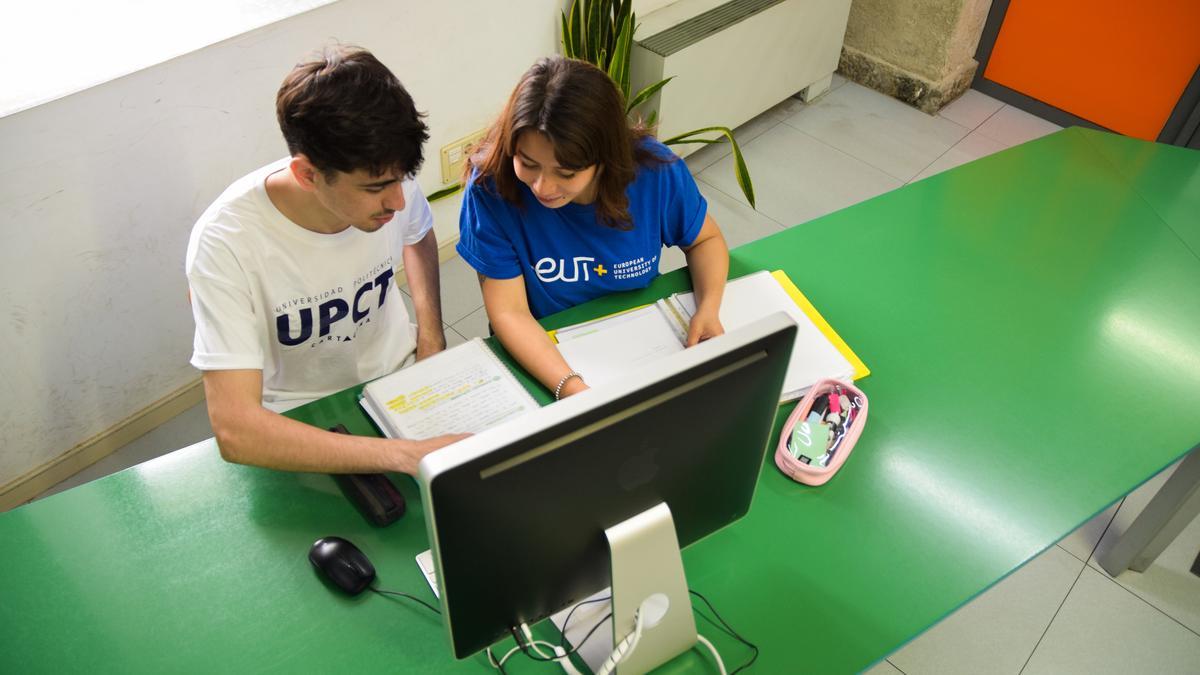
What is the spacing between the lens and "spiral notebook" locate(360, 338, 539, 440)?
1.42m

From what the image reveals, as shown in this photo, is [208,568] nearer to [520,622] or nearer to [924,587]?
[520,622]

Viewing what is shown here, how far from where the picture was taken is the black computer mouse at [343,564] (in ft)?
4.06

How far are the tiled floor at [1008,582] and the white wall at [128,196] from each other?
0.23m

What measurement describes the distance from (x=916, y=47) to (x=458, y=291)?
Answer: 2333mm

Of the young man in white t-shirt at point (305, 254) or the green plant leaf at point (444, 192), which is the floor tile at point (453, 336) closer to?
the green plant leaf at point (444, 192)

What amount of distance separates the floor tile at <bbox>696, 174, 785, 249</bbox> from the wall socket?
3.09 ft

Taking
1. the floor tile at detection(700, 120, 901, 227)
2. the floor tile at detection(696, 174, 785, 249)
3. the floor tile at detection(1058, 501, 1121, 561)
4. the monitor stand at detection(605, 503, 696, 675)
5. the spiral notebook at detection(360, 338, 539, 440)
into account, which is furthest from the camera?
the floor tile at detection(700, 120, 901, 227)

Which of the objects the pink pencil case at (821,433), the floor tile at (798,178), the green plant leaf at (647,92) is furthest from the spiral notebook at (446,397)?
the floor tile at (798,178)

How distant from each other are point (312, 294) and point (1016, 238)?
1.51 m

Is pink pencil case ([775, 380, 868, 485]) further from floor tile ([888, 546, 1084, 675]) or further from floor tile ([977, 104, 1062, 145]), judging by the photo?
floor tile ([977, 104, 1062, 145])

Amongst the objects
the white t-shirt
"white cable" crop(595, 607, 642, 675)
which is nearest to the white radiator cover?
the white t-shirt

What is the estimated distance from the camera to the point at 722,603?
4.21 feet

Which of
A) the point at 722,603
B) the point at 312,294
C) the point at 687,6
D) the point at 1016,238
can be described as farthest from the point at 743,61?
the point at 722,603

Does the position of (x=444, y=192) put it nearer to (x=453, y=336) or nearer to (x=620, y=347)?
→ (x=453, y=336)
